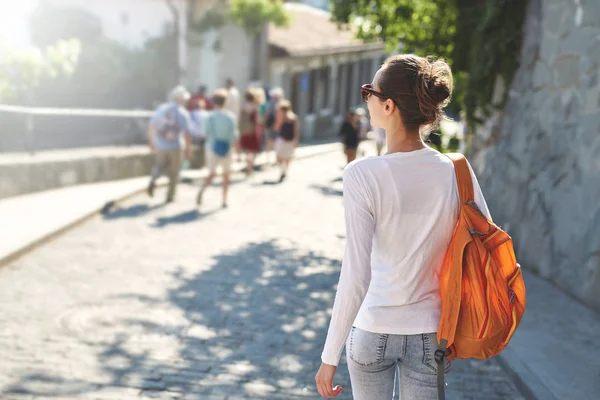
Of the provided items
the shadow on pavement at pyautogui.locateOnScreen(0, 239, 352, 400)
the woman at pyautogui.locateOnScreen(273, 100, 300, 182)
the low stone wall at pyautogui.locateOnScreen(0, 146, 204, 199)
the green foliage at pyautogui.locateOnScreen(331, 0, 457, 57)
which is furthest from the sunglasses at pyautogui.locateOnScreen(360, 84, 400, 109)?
the woman at pyautogui.locateOnScreen(273, 100, 300, 182)

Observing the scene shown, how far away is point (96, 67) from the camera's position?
905 inches

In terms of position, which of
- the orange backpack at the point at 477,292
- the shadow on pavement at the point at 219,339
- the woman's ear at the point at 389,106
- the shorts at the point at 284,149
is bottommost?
the shorts at the point at 284,149

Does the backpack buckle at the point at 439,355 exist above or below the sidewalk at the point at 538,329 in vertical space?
above

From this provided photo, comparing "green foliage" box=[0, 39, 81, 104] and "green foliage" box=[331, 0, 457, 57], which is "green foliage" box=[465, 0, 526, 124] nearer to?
"green foliage" box=[331, 0, 457, 57]

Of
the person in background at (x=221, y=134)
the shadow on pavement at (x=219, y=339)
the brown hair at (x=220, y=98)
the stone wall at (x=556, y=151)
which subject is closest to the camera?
the shadow on pavement at (x=219, y=339)

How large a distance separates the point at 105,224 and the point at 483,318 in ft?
29.3

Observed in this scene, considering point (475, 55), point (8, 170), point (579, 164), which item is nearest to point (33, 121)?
point (8, 170)

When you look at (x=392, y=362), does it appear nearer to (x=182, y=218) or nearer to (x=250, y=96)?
(x=182, y=218)

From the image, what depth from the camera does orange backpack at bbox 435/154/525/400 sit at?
2.59 m

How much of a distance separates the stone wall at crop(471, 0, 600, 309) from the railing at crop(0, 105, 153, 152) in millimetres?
7133

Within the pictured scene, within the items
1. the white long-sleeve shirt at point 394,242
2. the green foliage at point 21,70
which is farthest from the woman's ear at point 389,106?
the green foliage at point 21,70

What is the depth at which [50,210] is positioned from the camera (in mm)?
11320

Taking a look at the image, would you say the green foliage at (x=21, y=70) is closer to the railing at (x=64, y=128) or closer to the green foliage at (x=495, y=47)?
the railing at (x=64, y=128)

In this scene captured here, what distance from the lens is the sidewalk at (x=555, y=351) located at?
530 centimetres
